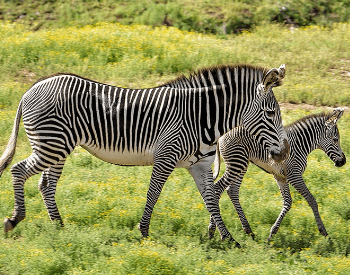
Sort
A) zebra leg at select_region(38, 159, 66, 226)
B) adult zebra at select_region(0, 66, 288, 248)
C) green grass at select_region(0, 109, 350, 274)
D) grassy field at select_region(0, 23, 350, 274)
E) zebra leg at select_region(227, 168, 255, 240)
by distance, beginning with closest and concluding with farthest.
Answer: green grass at select_region(0, 109, 350, 274)
grassy field at select_region(0, 23, 350, 274)
adult zebra at select_region(0, 66, 288, 248)
zebra leg at select_region(38, 159, 66, 226)
zebra leg at select_region(227, 168, 255, 240)

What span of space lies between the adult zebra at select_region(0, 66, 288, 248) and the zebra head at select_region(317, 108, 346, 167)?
1.89 metres

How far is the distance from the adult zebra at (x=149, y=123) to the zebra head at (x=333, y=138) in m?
1.89

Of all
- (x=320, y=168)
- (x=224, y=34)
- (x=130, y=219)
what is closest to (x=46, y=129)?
(x=130, y=219)

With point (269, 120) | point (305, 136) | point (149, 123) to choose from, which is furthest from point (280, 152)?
point (149, 123)

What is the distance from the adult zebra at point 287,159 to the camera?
8.91 meters

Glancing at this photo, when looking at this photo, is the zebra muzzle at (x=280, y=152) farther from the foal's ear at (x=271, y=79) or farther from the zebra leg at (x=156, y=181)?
the zebra leg at (x=156, y=181)

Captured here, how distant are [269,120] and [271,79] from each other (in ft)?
1.96

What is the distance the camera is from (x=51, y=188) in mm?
8477

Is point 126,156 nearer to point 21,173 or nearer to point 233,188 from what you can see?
point 21,173

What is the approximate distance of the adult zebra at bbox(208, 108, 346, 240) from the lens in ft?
29.2

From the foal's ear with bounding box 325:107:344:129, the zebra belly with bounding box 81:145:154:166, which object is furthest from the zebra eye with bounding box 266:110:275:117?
the foal's ear with bounding box 325:107:344:129

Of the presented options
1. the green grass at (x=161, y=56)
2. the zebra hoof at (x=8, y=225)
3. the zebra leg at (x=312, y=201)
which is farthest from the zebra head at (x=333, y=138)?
the zebra hoof at (x=8, y=225)

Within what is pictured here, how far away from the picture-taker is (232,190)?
906cm

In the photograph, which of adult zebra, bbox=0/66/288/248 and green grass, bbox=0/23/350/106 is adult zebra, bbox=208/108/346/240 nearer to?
adult zebra, bbox=0/66/288/248
